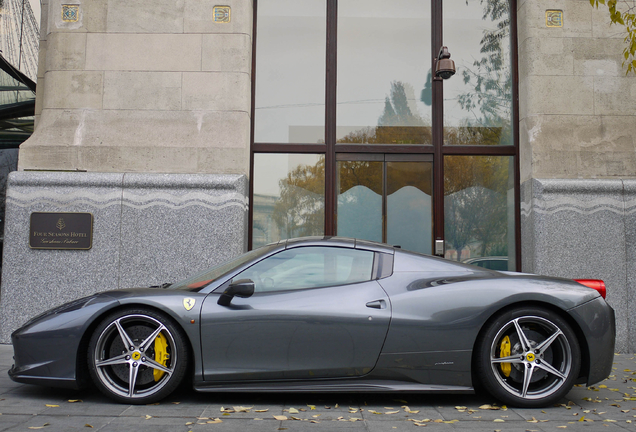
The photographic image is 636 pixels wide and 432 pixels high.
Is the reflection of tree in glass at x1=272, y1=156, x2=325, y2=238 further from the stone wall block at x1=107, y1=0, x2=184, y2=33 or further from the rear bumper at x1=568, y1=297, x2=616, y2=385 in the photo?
the rear bumper at x1=568, y1=297, x2=616, y2=385

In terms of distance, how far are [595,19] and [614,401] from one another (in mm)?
5420

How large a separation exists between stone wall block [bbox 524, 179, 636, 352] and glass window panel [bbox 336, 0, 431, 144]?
191 cm

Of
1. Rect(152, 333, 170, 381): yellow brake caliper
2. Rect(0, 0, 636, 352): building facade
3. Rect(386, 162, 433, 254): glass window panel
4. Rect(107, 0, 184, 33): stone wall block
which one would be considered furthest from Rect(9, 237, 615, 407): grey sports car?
Rect(107, 0, 184, 33): stone wall block

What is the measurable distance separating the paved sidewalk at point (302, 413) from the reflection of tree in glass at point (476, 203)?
133 inches

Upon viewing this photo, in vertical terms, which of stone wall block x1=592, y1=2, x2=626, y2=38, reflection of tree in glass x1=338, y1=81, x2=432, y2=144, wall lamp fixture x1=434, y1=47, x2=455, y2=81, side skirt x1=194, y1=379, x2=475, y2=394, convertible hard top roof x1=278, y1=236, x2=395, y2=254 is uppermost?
stone wall block x1=592, y1=2, x2=626, y2=38

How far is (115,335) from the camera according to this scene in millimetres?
3676

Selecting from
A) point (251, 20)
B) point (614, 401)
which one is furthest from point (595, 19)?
point (614, 401)

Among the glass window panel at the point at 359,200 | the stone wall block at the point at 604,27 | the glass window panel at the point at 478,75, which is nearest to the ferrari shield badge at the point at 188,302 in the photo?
the glass window panel at the point at 359,200

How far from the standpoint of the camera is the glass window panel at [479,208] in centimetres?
734

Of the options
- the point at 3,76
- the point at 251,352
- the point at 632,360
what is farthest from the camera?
the point at 3,76

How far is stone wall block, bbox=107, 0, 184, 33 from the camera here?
7.12 m

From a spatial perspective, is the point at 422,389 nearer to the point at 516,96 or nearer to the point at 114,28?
the point at 516,96

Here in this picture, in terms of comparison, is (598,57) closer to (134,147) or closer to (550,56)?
(550,56)

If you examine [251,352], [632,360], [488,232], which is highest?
[488,232]
